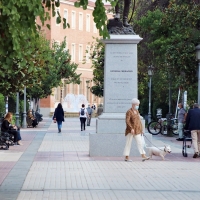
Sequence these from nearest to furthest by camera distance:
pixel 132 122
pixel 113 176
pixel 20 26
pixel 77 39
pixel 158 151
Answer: pixel 20 26 < pixel 113 176 < pixel 132 122 < pixel 158 151 < pixel 77 39

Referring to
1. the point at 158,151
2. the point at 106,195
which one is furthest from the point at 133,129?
the point at 106,195

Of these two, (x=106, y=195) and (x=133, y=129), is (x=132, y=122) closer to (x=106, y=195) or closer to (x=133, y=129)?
(x=133, y=129)

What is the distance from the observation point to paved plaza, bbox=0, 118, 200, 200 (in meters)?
13.3

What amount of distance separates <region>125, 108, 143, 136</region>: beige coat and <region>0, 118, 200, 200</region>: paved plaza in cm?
82

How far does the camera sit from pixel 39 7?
1084 cm

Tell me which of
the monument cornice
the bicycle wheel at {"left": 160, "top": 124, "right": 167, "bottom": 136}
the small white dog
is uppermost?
the monument cornice

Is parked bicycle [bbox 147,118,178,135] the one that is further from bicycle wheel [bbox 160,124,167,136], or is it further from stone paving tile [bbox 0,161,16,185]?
stone paving tile [bbox 0,161,16,185]

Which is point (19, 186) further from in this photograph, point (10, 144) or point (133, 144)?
point (10, 144)

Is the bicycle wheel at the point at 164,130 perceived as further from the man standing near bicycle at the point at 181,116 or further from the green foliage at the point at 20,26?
the green foliage at the point at 20,26

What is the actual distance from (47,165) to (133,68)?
4.60 metres

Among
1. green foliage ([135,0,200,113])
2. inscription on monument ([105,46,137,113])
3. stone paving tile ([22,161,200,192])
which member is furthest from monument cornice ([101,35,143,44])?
green foliage ([135,0,200,113])

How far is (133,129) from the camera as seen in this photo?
2038 cm

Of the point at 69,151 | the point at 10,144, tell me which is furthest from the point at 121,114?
the point at 10,144

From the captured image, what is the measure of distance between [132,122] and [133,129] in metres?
0.27
